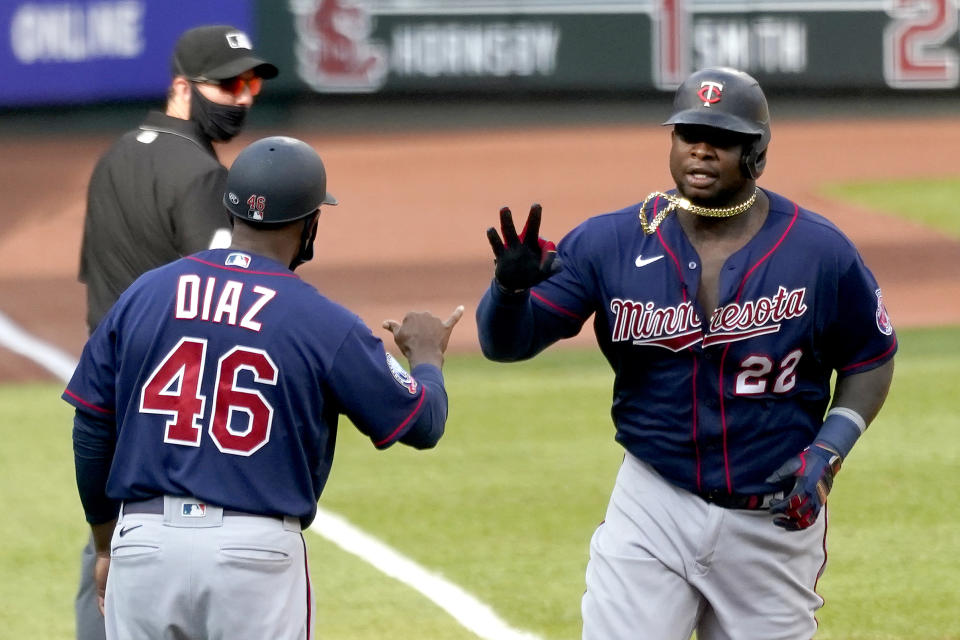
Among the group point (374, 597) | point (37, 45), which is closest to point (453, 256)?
point (37, 45)

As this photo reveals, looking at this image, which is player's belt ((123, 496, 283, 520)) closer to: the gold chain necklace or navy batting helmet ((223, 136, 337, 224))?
navy batting helmet ((223, 136, 337, 224))

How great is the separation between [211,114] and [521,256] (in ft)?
5.75

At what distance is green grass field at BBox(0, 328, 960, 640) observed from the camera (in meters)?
6.44

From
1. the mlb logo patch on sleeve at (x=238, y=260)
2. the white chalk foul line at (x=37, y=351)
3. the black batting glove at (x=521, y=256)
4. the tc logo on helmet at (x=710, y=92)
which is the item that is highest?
the tc logo on helmet at (x=710, y=92)

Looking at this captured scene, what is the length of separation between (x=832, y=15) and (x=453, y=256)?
8.72m

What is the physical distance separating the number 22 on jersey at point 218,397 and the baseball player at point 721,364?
0.72 m

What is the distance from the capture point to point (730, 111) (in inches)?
162

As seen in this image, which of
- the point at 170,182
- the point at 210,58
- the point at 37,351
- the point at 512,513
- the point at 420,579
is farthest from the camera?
the point at 37,351

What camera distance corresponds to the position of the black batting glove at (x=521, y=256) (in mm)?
4012

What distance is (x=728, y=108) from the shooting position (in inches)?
162

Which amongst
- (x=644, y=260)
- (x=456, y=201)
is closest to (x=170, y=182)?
(x=644, y=260)

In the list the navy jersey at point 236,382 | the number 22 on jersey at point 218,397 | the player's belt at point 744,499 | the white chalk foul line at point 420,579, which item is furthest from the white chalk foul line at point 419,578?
the number 22 on jersey at point 218,397

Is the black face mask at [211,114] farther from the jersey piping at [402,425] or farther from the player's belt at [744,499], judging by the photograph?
the player's belt at [744,499]

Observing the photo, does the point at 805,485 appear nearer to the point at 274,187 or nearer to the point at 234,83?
the point at 274,187
